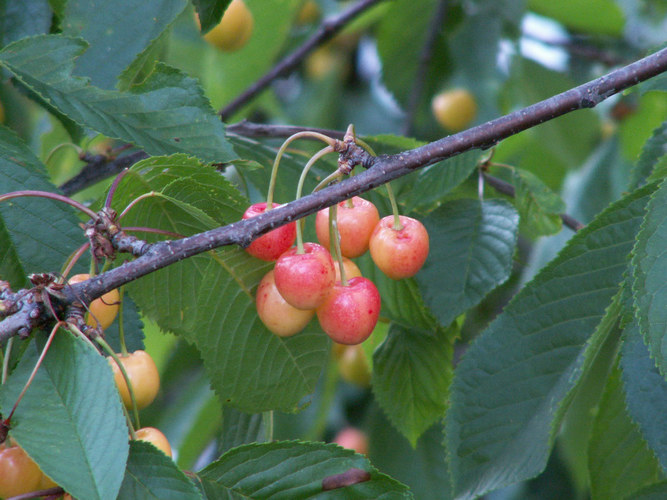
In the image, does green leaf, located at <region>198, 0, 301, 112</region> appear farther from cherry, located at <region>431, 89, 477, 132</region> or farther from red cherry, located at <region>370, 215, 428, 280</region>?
red cherry, located at <region>370, 215, 428, 280</region>

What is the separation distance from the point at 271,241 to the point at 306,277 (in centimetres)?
8

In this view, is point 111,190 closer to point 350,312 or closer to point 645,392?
point 350,312

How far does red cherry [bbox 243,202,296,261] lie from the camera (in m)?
0.88

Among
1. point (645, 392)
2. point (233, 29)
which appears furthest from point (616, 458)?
point (233, 29)

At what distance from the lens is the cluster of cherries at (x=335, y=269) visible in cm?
84

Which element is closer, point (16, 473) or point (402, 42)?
point (16, 473)

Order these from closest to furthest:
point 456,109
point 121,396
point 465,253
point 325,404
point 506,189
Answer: point 121,396, point 465,253, point 506,189, point 325,404, point 456,109

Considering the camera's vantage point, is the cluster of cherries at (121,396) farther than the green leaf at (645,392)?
No

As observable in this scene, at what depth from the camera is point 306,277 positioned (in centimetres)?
83

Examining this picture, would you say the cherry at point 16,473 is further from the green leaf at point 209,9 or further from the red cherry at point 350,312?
the green leaf at point 209,9

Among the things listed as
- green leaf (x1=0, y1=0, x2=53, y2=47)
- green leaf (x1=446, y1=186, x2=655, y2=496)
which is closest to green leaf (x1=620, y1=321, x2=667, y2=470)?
green leaf (x1=446, y1=186, x2=655, y2=496)

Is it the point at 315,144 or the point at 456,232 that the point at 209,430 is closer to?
the point at 315,144

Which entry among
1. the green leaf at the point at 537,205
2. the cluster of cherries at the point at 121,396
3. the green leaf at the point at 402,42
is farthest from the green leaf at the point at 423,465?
the green leaf at the point at 402,42

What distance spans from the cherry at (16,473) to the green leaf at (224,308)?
27 centimetres
